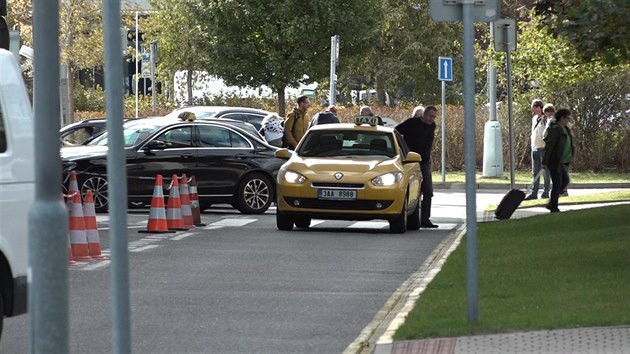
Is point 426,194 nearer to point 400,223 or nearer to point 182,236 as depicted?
point 400,223

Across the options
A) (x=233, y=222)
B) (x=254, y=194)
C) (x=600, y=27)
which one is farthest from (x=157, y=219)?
(x=600, y=27)

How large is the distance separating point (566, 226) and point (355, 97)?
→ 5048 cm

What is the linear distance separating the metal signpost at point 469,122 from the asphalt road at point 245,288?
2.92ft

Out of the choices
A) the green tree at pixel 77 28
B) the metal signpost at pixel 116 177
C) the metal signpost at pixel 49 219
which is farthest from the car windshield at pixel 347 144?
the green tree at pixel 77 28

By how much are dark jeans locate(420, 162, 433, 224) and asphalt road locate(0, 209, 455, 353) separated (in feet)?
4.12

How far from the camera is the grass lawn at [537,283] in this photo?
36.5 feet

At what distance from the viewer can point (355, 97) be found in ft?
233

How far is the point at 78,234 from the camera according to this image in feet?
56.6

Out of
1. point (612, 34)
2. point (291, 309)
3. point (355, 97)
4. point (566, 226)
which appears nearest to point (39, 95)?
point (291, 309)

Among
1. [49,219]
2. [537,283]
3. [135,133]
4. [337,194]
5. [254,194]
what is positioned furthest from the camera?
[135,133]

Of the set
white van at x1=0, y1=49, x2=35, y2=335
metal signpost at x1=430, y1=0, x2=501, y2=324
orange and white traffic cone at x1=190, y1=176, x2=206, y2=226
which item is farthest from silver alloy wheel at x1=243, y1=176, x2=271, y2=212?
white van at x1=0, y1=49, x2=35, y2=335

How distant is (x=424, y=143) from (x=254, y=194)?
321cm

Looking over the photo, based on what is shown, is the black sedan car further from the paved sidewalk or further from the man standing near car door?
the paved sidewalk

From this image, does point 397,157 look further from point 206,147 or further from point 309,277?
point 309,277
